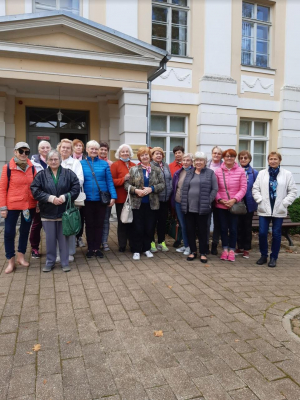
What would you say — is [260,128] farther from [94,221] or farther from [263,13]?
[94,221]

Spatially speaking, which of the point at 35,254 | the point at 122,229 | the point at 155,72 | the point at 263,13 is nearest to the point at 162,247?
the point at 122,229

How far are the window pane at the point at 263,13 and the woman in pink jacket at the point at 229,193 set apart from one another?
8356 mm

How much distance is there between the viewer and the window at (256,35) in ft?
36.6

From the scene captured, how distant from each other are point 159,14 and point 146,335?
33.0 ft

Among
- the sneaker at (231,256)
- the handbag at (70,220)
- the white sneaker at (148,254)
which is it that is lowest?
the sneaker at (231,256)

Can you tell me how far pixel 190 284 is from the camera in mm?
4359

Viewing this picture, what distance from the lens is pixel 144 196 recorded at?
537 cm

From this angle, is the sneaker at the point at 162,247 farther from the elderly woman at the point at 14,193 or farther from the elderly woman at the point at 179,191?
the elderly woman at the point at 14,193

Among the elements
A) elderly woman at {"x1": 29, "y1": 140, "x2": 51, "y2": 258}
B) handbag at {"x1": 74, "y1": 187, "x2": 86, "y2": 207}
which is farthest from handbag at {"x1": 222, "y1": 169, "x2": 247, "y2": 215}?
elderly woman at {"x1": 29, "y1": 140, "x2": 51, "y2": 258}

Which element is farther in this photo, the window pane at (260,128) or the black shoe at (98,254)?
the window pane at (260,128)

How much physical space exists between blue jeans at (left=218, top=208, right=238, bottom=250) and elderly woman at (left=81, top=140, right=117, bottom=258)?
190 centimetres

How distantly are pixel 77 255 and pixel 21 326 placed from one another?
7.94 feet

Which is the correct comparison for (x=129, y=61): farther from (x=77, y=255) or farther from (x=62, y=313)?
(x=62, y=313)

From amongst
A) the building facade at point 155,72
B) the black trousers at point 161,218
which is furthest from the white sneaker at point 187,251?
the building facade at point 155,72
